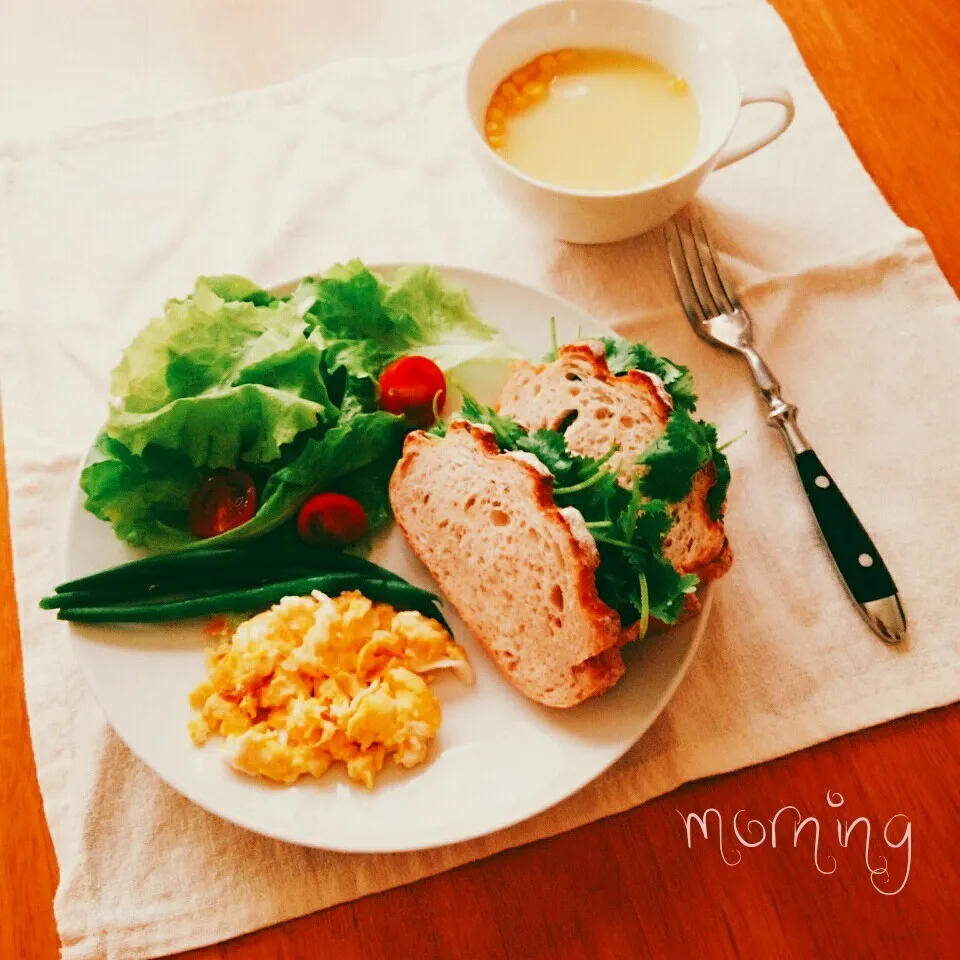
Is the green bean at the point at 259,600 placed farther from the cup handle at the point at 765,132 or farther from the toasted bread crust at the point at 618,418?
the cup handle at the point at 765,132

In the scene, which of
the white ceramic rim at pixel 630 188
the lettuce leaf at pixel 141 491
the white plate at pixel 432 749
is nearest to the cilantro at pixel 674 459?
the white plate at pixel 432 749

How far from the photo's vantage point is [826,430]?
7.28 ft

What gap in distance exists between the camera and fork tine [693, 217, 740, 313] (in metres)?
2.37

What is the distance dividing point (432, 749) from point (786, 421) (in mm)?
1181

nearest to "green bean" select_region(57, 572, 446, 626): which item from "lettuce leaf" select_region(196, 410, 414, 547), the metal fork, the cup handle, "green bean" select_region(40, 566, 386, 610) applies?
"green bean" select_region(40, 566, 386, 610)

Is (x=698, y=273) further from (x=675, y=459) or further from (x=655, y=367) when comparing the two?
(x=675, y=459)

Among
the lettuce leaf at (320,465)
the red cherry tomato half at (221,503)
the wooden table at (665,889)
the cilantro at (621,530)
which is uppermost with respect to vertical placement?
the cilantro at (621,530)

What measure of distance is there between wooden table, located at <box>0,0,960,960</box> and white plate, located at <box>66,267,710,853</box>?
0.19 m

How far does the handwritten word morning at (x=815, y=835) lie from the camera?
1706 millimetres

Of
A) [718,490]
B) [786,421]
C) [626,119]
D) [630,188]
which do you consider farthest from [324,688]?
[626,119]

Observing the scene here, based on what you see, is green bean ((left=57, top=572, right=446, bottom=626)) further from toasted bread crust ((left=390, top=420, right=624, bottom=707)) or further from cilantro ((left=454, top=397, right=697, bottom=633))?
cilantro ((left=454, top=397, right=697, bottom=633))

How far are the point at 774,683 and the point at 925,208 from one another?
155cm

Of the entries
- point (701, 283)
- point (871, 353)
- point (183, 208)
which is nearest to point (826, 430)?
point (871, 353)

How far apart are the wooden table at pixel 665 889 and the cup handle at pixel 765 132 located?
144cm
